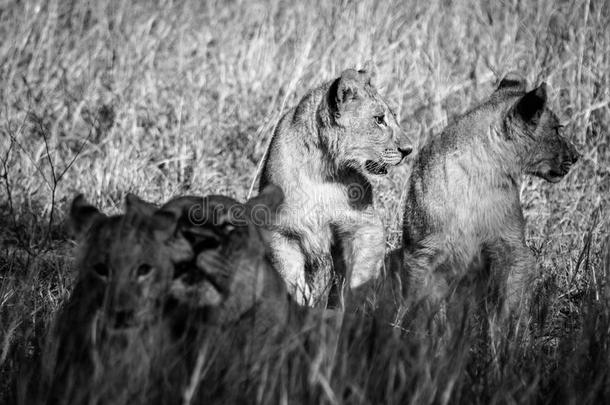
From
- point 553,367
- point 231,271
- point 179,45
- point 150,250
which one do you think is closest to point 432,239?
point 553,367

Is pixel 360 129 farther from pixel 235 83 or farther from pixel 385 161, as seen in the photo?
pixel 235 83

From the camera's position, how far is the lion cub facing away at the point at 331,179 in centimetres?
573

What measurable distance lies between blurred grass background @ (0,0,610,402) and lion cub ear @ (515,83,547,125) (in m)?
1.19

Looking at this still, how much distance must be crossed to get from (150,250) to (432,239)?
7.48ft

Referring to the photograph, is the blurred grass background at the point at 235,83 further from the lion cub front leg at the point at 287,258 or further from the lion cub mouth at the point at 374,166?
the lion cub front leg at the point at 287,258

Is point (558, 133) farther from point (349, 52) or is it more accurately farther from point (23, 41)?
point (23, 41)

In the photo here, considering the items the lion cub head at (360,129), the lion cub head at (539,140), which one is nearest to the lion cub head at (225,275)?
the lion cub head at (360,129)

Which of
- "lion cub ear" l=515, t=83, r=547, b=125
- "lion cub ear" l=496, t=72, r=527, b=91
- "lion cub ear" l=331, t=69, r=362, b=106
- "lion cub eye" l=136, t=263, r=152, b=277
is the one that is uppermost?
"lion cub ear" l=496, t=72, r=527, b=91

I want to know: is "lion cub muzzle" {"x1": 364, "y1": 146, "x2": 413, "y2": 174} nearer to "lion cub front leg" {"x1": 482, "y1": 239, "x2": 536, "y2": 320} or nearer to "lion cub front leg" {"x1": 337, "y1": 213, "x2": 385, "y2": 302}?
"lion cub front leg" {"x1": 337, "y1": 213, "x2": 385, "y2": 302}

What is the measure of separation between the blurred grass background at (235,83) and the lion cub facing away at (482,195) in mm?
977

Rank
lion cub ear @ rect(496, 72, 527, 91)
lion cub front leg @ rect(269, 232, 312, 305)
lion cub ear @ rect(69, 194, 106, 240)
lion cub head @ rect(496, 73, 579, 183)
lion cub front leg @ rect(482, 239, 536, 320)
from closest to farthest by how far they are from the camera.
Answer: lion cub ear @ rect(69, 194, 106, 240), lion cub front leg @ rect(482, 239, 536, 320), lion cub head @ rect(496, 73, 579, 183), lion cub front leg @ rect(269, 232, 312, 305), lion cub ear @ rect(496, 72, 527, 91)

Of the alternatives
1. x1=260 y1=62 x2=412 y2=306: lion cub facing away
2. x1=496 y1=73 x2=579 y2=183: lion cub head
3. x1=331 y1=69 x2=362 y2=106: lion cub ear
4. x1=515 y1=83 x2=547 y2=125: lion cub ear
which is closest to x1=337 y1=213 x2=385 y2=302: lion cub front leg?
x1=260 y1=62 x2=412 y2=306: lion cub facing away

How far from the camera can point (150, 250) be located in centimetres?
354

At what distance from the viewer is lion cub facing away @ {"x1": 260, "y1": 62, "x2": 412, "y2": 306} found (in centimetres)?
573
